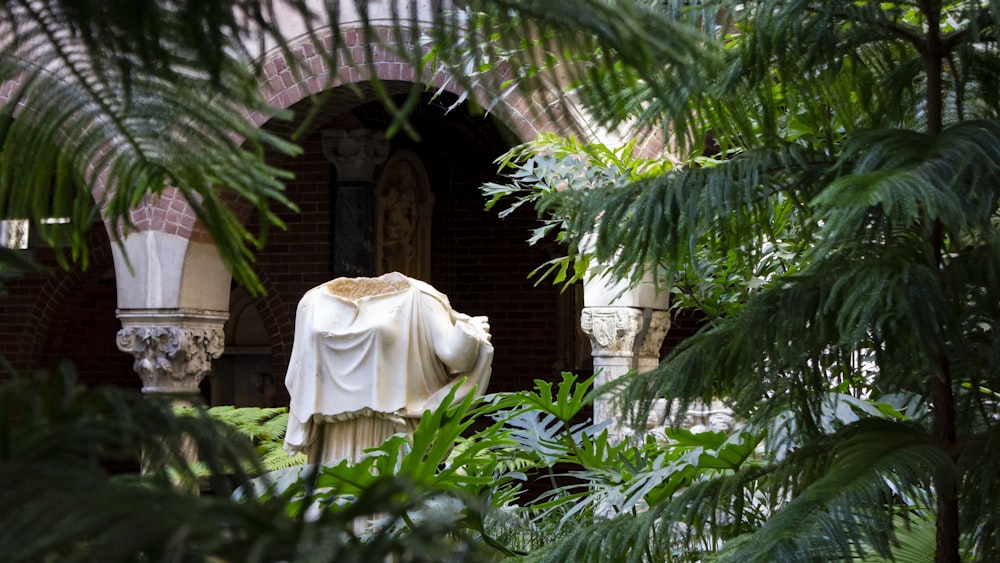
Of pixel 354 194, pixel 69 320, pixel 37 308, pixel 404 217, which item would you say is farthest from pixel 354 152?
pixel 69 320

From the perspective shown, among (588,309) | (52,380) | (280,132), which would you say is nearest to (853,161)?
(52,380)

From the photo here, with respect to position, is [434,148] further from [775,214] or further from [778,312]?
[778,312]

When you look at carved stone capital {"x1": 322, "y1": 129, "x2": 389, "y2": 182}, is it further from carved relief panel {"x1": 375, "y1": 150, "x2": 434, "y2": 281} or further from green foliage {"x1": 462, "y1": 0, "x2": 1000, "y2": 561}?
green foliage {"x1": 462, "y1": 0, "x2": 1000, "y2": 561}

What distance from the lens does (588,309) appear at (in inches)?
342

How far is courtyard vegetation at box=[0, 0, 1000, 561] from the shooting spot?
0.95 meters

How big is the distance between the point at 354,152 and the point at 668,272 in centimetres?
989

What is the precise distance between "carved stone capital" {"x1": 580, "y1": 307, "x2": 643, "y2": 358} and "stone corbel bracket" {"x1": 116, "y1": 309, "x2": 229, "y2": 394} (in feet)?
9.20

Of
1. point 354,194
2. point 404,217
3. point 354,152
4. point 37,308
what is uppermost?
point 354,152

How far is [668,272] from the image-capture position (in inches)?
99.6

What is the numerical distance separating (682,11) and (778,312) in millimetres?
592

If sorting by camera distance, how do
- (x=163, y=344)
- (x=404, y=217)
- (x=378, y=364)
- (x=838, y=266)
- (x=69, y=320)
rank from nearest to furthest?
(x=838, y=266) < (x=378, y=364) < (x=163, y=344) < (x=404, y=217) < (x=69, y=320)

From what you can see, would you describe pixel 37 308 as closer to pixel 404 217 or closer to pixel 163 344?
pixel 404 217

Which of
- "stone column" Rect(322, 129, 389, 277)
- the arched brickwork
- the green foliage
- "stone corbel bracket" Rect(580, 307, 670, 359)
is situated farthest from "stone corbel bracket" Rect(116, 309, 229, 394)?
the green foliage

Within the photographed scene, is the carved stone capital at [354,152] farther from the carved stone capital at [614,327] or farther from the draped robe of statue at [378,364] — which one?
the draped robe of statue at [378,364]
